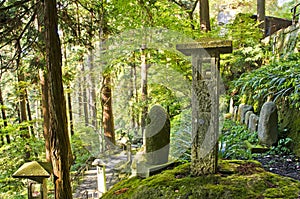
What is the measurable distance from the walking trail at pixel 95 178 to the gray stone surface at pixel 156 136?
392cm

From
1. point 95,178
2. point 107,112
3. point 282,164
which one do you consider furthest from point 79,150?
point 282,164

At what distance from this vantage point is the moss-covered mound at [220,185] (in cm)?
251

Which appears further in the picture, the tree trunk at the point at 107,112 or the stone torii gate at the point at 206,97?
the tree trunk at the point at 107,112

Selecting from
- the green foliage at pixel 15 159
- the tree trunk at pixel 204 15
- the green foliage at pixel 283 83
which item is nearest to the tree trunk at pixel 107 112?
the green foliage at pixel 15 159

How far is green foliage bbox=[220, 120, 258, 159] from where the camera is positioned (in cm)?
445

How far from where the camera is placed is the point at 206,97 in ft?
8.88

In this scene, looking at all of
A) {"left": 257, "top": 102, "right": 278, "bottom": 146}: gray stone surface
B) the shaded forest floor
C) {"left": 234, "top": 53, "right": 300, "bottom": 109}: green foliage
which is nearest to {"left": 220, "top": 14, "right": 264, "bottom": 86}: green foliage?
{"left": 234, "top": 53, "right": 300, "bottom": 109}: green foliage

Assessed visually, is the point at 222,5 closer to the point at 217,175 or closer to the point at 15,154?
the point at 15,154

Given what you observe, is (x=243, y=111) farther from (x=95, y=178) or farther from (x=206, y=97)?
(x=95, y=178)

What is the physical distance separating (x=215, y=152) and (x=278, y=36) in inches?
269

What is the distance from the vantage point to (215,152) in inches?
110

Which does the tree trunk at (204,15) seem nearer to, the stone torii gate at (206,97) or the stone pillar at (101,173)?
the stone pillar at (101,173)

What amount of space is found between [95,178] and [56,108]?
5.98m

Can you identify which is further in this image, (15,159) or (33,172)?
(15,159)
